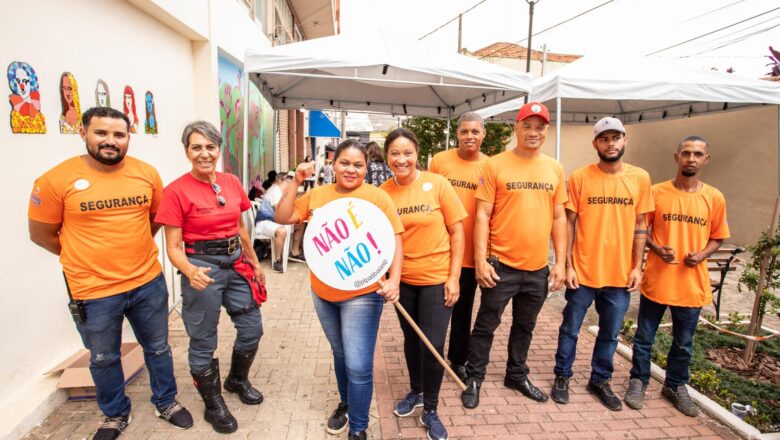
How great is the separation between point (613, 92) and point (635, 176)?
286 cm

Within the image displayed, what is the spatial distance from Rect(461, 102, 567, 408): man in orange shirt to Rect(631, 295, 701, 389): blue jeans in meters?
0.81

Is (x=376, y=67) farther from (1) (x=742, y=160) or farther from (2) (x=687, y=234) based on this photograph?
(1) (x=742, y=160)

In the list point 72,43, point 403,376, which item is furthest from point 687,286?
point 72,43

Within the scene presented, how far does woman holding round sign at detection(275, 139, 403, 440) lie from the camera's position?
7.63 ft

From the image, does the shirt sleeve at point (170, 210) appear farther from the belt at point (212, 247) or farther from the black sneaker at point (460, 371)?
the black sneaker at point (460, 371)

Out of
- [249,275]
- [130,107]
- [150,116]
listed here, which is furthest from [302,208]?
[150,116]

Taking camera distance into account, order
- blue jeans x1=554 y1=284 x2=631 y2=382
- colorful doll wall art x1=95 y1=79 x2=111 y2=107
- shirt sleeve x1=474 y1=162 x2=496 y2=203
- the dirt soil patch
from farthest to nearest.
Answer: the dirt soil patch
colorful doll wall art x1=95 y1=79 x2=111 y2=107
blue jeans x1=554 y1=284 x2=631 y2=382
shirt sleeve x1=474 y1=162 x2=496 y2=203

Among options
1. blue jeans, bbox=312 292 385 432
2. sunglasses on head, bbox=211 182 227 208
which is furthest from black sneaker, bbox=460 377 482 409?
sunglasses on head, bbox=211 182 227 208

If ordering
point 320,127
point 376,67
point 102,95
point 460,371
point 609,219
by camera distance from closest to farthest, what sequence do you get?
point 609,219 < point 460,371 < point 102,95 < point 376,67 < point 320,127

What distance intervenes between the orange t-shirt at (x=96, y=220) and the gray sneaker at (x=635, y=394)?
11.4 feet

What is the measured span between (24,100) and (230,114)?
4292 millimetres

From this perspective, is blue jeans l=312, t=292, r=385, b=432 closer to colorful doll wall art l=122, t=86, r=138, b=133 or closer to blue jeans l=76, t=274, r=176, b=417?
blue jeans l=76, t=274, r=176, b=417

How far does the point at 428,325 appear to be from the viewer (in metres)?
2.64

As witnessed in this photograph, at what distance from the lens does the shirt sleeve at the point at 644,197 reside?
3.02 metres
